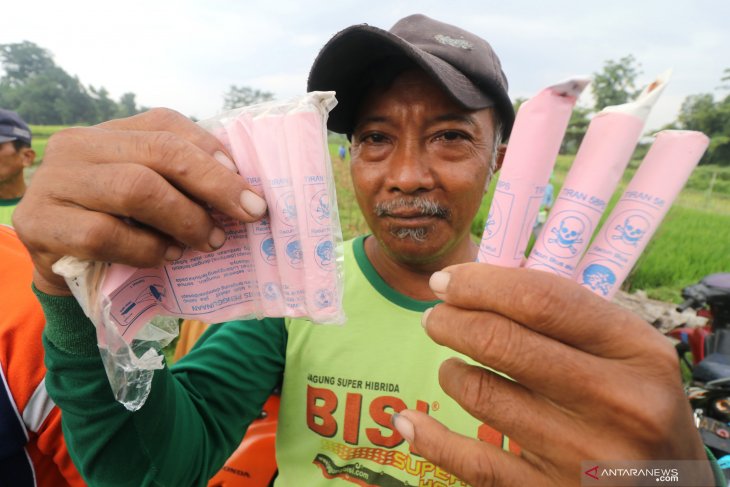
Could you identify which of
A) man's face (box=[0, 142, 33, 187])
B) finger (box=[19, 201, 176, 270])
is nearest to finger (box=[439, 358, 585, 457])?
finger (box=[19, 201, 176, 270])

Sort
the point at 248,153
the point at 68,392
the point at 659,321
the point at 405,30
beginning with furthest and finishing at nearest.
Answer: the point at 659,321 → the point at 405,30 → the point at 68,392 → the point at 248,153

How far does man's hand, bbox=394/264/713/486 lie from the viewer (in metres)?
0.63

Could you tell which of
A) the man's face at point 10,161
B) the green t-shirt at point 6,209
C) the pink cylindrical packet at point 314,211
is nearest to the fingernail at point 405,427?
the pink cylindrical packet at point 314,211

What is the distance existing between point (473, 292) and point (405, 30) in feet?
4.24

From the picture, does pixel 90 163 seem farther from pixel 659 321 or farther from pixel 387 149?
pixel 659 321

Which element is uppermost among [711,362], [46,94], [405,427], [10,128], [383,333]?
[405,427]

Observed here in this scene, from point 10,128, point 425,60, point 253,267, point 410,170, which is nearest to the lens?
point 253,267

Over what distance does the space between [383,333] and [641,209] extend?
99cm

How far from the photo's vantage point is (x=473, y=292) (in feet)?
2.31

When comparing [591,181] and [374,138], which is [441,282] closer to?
[591,181]

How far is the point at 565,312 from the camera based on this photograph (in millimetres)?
637

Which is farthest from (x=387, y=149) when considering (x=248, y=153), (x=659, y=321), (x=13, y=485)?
(x=659, y=321)

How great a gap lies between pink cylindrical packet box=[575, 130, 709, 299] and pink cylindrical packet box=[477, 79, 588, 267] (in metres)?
0.14

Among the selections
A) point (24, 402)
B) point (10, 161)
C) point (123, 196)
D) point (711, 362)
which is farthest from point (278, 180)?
point (10, 161)
